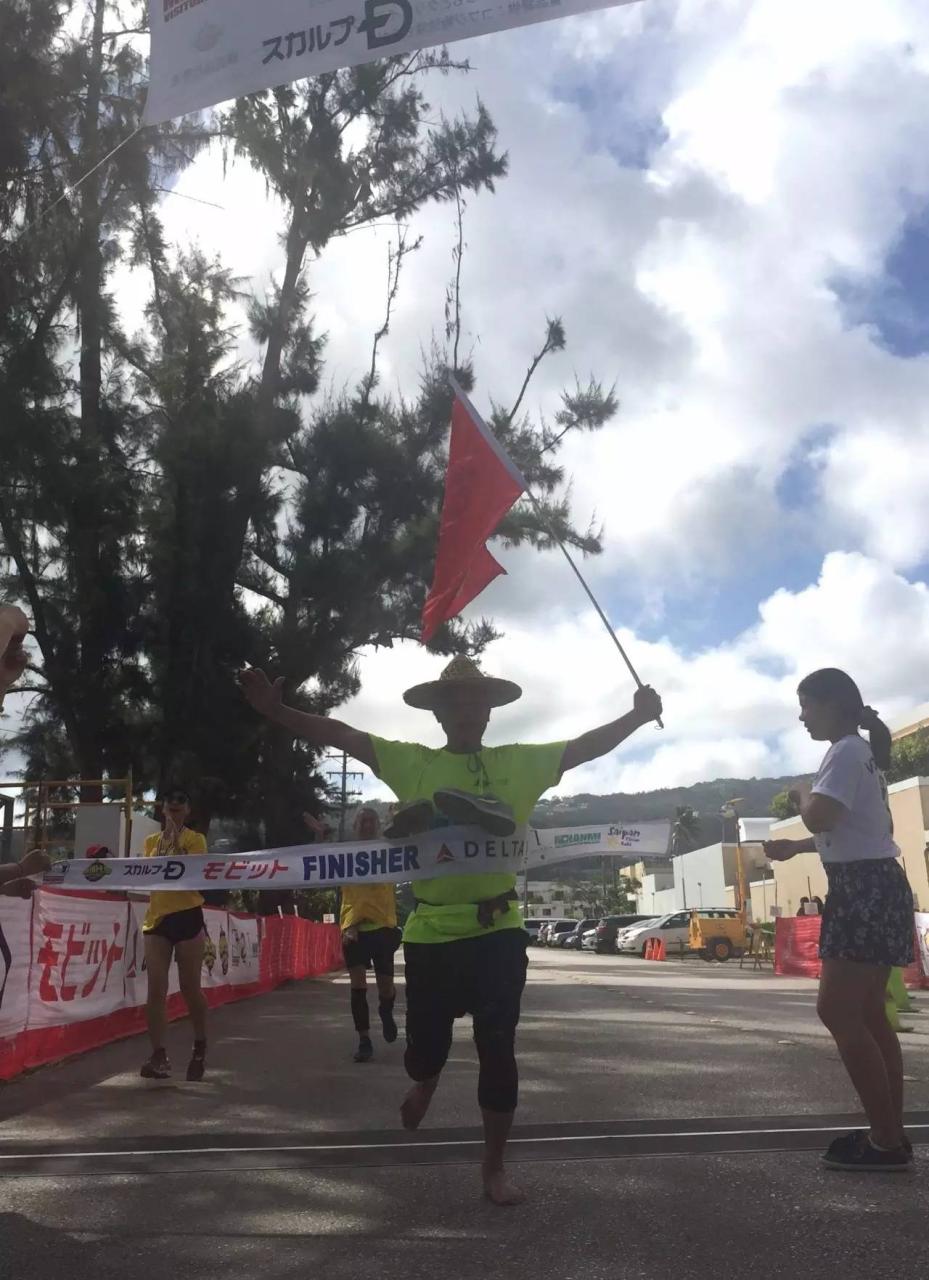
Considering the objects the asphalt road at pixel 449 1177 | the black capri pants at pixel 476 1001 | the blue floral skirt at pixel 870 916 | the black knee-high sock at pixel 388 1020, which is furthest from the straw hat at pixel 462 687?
the black knee-high sock at pixel 388 1020

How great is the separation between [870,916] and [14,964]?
5.36m

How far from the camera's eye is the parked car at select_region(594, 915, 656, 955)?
50.6 meters

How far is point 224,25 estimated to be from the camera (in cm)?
832

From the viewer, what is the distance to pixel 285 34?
8047 millimetres

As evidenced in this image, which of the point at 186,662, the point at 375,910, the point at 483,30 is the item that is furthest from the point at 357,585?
the point at 483,30

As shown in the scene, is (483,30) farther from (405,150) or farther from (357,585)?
(405,150)

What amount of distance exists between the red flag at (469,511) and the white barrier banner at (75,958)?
12.9ft

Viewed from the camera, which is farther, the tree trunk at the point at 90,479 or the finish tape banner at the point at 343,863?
the tree trunk at the point at 90,479

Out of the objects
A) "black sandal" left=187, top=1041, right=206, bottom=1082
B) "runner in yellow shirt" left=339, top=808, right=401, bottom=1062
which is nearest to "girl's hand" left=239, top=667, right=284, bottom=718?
"black sandal" left=187, top=1041, right=206, bottom=1082

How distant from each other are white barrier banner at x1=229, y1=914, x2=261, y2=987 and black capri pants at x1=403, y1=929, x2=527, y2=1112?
12.0 meters

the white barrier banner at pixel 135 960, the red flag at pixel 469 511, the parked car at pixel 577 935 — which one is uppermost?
the red flag at pixel 469 511

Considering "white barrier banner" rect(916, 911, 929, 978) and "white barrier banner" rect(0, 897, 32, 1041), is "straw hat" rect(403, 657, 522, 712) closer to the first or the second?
"white barrier banner" rect(0, 897, 32, 1041)

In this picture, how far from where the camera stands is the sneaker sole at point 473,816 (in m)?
4.21

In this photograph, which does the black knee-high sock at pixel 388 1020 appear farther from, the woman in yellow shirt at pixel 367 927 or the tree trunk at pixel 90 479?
the tree trunk at pixel 90 479
